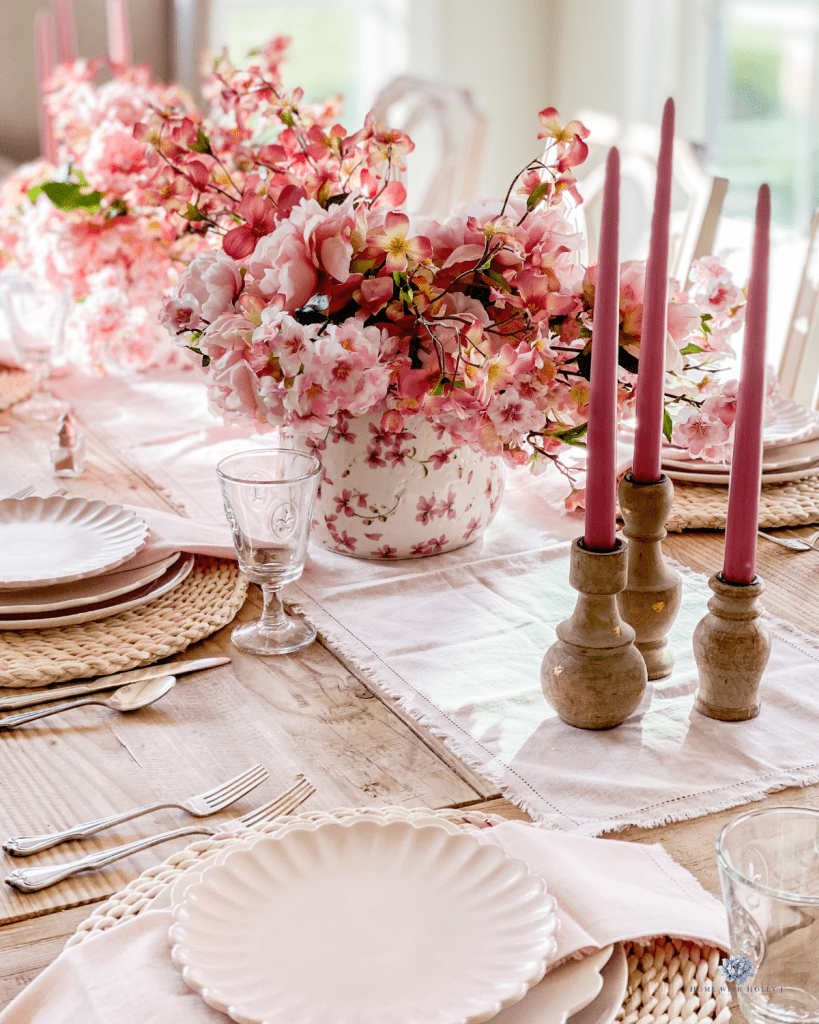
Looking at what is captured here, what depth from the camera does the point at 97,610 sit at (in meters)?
1.00

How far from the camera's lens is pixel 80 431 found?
1.42 meters

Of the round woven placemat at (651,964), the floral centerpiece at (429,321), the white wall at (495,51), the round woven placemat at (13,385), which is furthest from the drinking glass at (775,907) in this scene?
the white wall at (495,51)

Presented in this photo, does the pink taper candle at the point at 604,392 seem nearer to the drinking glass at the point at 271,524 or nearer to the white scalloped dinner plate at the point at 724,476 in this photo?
the drinking glass at the point at 271,524

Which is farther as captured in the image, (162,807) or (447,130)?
(447,130)

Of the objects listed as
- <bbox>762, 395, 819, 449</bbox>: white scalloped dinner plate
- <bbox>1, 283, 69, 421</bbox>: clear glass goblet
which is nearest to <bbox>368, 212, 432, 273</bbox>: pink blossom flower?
<bbox>762, 395, 819, 449</bbox>: white scalloped dinner plate

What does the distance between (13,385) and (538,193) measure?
3.37 ft

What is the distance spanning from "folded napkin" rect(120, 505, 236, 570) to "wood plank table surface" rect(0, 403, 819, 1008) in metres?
0.12

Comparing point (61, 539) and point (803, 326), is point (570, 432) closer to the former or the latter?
point (61, 539)

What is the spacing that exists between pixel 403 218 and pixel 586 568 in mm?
331

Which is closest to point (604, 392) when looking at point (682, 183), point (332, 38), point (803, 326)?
point (803, 326)

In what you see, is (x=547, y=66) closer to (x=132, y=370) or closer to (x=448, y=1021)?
(x=132, y=370)

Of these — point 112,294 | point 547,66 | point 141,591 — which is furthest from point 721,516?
point 547,66

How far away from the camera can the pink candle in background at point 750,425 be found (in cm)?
70

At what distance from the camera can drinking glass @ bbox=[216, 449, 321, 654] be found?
0.91m
